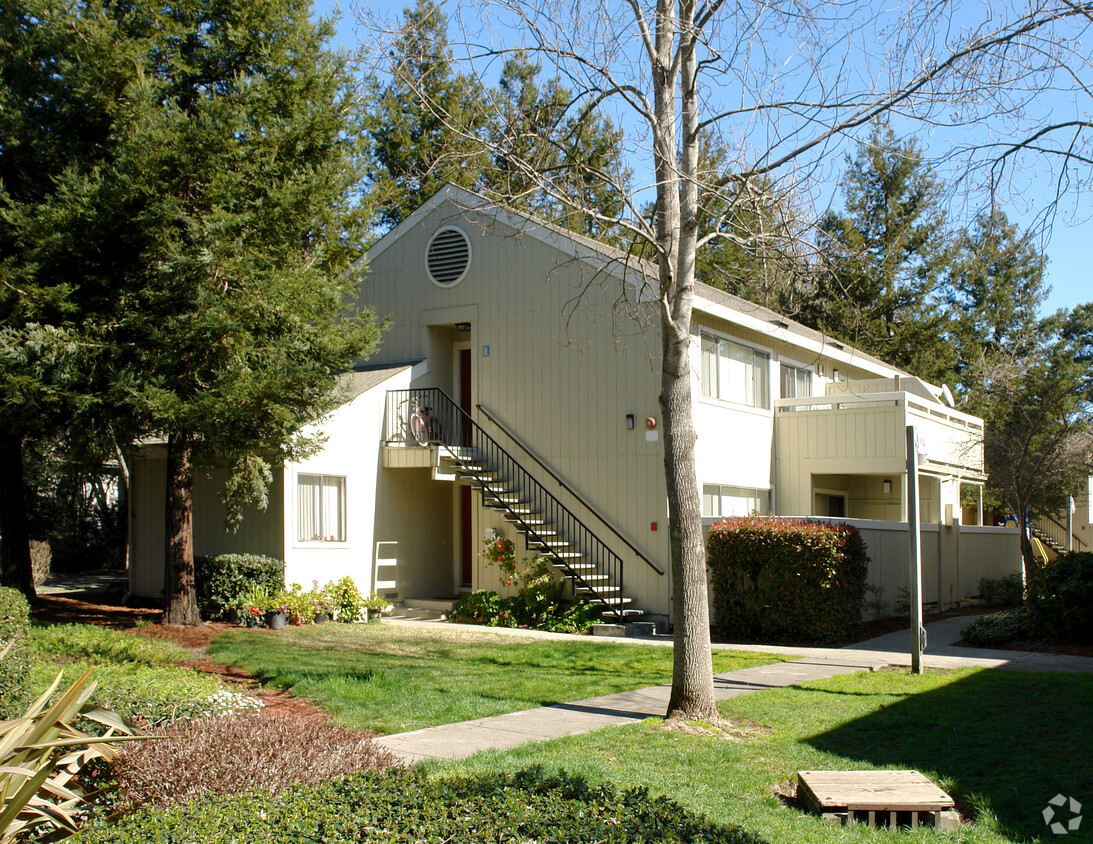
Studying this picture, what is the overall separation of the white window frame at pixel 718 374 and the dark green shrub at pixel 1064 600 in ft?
19.3

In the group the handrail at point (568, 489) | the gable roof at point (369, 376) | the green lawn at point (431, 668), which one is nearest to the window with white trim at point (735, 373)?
the handrail at point (568, 489)

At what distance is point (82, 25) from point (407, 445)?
8368 millimetres

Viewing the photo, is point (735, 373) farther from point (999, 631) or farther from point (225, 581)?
point (225, 581)

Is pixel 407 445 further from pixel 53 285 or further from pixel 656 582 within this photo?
pixel 53 285

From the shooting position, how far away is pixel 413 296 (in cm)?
1869

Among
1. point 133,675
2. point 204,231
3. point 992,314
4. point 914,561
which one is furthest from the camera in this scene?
point 992,314

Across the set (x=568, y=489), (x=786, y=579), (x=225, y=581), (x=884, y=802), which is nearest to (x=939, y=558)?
(x=786, y=579)

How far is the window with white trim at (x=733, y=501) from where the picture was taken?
1673 centimetres

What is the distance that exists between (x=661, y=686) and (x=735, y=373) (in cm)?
879

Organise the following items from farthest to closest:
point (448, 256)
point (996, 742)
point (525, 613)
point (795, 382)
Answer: point (795, 382)
point (448, 256)
point (525, 613)
point (996, 742)

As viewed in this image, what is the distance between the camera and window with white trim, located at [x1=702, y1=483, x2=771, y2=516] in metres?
16.7

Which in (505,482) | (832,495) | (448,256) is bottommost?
(832,495)

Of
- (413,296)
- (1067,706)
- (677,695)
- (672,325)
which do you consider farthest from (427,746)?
(413,296)

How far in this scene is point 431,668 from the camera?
35.4 ft
